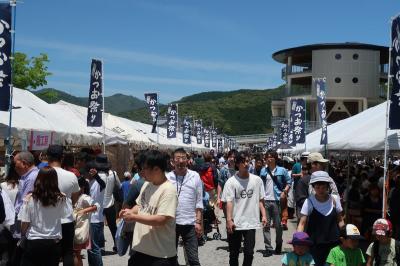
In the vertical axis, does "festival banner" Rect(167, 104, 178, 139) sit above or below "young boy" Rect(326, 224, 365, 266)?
above

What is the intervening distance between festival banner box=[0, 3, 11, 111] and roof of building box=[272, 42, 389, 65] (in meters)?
62.5

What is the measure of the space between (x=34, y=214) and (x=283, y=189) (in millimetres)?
6303

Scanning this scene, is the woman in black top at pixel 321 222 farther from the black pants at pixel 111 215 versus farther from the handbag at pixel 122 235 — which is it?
the black pants at pixel 111 215

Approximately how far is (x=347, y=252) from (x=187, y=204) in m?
2.20

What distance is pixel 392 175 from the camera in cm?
1091

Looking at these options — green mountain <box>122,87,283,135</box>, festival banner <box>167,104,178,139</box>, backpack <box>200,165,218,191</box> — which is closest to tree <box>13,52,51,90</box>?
festival banner <box>167,104,178,139</box>

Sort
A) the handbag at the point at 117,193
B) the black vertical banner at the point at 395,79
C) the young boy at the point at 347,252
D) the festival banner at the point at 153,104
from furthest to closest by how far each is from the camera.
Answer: the festival banner at the point at 153,104
the handbag at the point at 117,193
the black vertical banner at the point at 395,79
the young boy at the point at 347,252

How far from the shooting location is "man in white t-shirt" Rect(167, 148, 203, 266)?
6.99 meters

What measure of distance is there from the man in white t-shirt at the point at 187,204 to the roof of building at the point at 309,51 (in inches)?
2510

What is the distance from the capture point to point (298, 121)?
2459 centimetres

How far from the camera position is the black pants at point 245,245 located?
725 centimetres

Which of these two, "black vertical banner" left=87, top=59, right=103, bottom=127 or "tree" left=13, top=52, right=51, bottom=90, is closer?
"black vertical banner" left=87, top=59, right=103, bottom=127

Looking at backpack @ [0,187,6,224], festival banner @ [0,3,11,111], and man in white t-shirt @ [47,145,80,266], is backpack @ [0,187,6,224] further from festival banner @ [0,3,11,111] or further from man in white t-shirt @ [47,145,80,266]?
festival banner @ [0,3,11,111]

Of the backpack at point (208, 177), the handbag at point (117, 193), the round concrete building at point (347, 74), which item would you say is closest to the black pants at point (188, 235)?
the handbag at point (117, 193)
